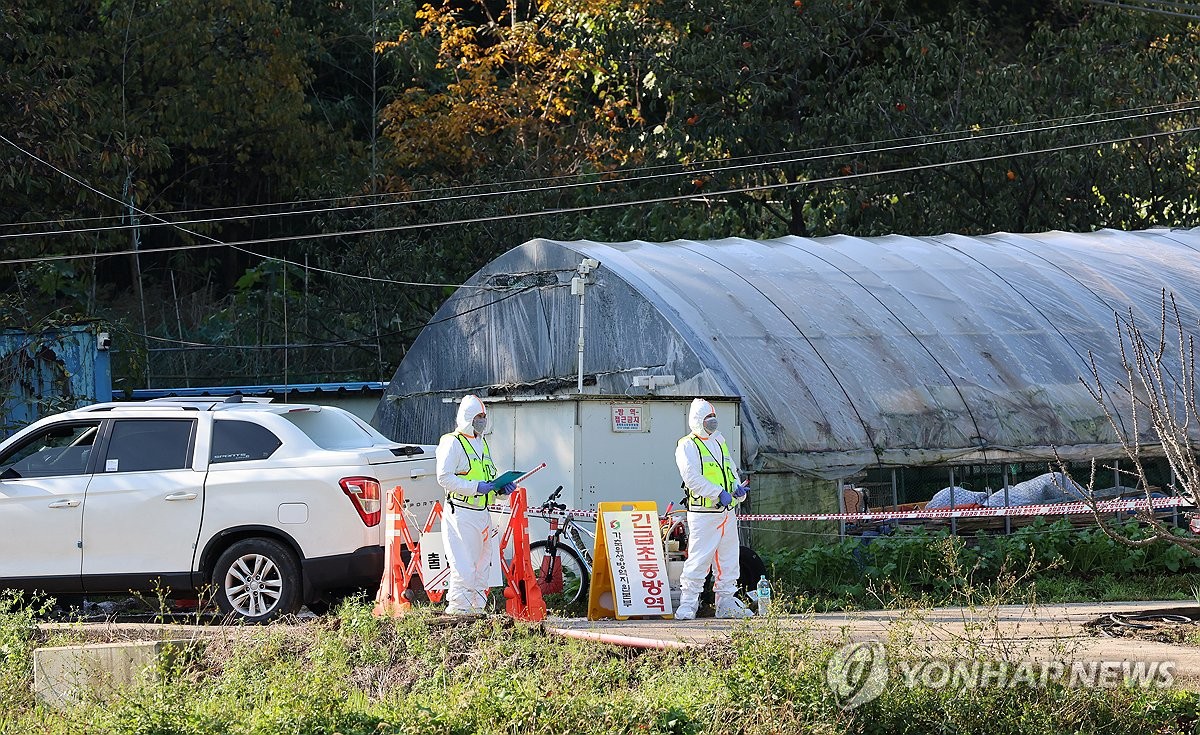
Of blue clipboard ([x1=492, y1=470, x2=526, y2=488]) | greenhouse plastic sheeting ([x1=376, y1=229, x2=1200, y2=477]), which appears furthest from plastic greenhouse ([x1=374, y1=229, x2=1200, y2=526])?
blue clipboard ([x1=492, y1=470, x2=526, y2=488])

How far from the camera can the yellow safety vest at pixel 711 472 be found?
12.0 meters

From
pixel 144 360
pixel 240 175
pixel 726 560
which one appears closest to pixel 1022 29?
pixel 240 175

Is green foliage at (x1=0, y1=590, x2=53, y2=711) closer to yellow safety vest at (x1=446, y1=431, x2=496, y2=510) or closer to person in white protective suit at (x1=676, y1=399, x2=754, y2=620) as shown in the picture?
yellow safety vest at (x1=446, y1=431, x2=496, y2=510)

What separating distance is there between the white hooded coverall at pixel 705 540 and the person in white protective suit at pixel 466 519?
1.66 metres

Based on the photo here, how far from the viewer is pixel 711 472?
12094 mm

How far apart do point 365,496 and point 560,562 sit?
211 centimetres

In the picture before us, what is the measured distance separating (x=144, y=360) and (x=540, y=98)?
10497 mm

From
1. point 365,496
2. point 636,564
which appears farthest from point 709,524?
point 365,496

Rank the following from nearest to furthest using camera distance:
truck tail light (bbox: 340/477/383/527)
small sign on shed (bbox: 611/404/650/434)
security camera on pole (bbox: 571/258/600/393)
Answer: truck tail light (bbox: 340/477/383/527) → small sign on shed (bbox: 611/404/650/434) → security camera on pole (bbox: 571/258/600/393)

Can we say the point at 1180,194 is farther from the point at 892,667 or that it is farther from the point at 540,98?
the point at 892,667

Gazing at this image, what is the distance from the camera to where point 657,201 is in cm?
2575

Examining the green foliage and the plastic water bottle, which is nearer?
the green foliage

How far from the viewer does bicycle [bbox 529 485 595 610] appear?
42.0 feet

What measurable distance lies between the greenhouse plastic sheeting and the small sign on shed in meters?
1.56
